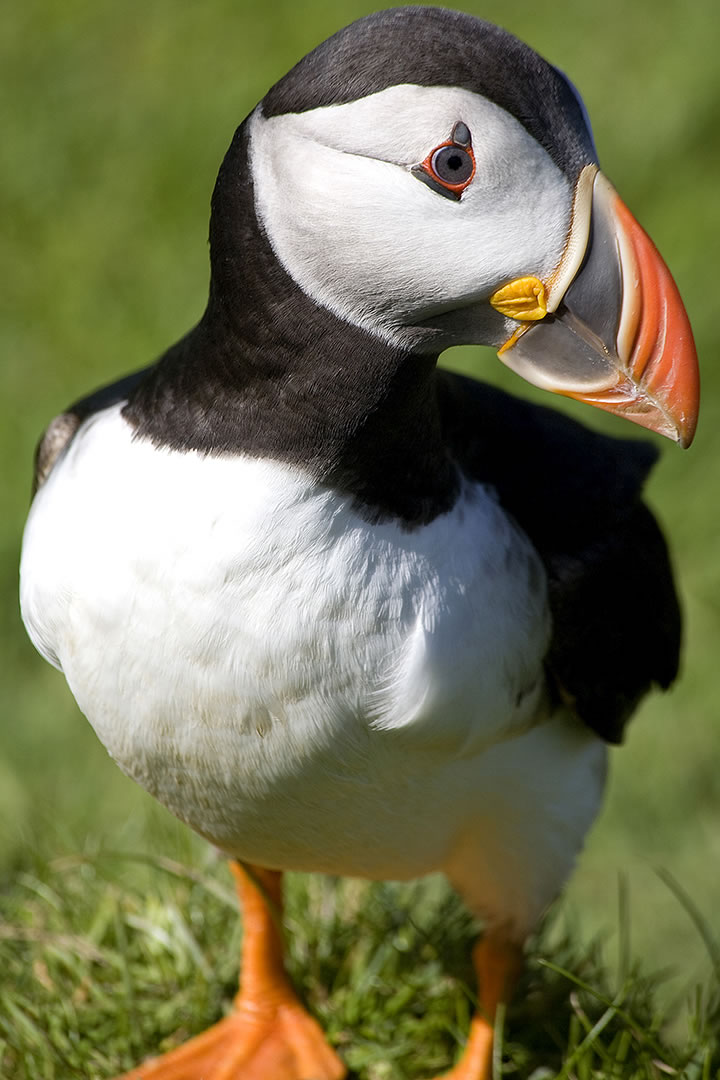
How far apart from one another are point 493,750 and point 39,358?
166 inches

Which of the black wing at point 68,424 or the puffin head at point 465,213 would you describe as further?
the black wing at point 68,424

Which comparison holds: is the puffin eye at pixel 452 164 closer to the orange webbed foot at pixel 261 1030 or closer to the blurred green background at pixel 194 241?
the orange webbed foot at pixel 261 1030

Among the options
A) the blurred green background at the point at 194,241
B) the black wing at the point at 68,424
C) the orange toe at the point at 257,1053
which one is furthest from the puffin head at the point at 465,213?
the blurred green background at the point at 194,241

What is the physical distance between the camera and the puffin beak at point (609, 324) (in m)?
2.00

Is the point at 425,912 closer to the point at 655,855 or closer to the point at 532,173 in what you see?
the point at 655,855

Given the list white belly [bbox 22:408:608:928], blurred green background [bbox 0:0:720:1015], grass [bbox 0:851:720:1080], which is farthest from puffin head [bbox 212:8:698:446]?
blurred green background [bbox 0:0:720:1015]

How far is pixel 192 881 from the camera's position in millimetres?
3396

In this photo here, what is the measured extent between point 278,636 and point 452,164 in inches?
31.2

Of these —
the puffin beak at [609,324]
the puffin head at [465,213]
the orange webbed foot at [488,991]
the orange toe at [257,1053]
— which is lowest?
the orange webbed foot at [488,991]

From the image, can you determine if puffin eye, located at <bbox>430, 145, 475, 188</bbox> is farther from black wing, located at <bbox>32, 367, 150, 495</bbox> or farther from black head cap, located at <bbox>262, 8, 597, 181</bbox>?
black wing, located at <bbox>32, 367, 150, 495</bbox>

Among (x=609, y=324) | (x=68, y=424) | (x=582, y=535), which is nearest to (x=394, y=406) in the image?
(x=609, y=324)

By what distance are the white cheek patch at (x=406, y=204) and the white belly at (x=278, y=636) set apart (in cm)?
37

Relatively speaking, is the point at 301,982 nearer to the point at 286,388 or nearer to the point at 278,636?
the point at 278,636

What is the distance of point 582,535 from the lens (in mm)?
2742
